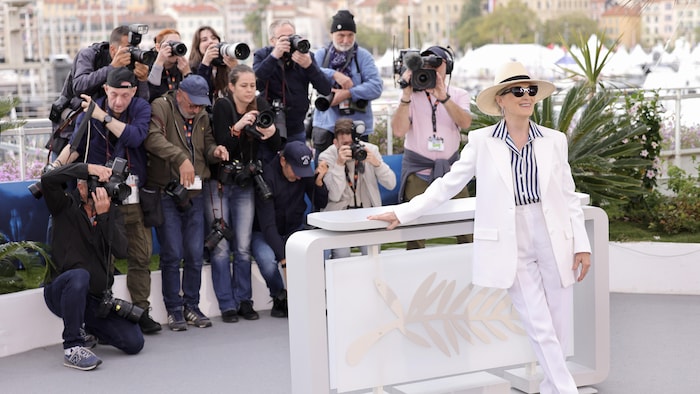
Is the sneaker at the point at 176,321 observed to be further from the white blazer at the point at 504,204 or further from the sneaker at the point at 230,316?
the white blazer at the point at 504,204

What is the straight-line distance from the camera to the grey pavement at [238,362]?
5566 millimetres

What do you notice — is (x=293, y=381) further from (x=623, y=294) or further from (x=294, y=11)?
(x=294, y=11)

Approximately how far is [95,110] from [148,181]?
0.63 metres

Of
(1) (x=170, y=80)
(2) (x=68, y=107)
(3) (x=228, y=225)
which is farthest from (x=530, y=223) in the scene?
(2) (x=68, y=107)

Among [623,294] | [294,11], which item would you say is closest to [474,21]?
[294,11]

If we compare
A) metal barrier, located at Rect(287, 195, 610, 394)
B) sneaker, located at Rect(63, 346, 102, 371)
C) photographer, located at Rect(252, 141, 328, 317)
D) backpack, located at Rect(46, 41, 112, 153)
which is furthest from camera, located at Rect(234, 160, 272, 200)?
metal barrier, located at Rect(287, 195, 610, 394)

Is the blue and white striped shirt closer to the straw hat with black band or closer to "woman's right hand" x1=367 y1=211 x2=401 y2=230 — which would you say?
the straw hat with black band

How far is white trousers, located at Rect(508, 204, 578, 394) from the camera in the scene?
4.53m

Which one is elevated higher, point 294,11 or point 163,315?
point 294,11

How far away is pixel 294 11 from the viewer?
468 ft

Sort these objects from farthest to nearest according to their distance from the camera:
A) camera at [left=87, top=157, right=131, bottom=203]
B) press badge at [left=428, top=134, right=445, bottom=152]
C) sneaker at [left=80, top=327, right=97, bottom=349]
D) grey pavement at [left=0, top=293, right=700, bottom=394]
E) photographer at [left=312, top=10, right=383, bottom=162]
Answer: photographer at [left=312, top=10, right=383, bottom=162], press badge at [left=428, top=134, right=445, bottom=152], sneaker at [left=80, top=327, right=97, bottom=349], camera at [left=87, top=157, right=131, bottom=203], grey pavement at [left=0, top=293, right=700, bottom=394]

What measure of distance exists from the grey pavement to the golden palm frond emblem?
29.7 inches

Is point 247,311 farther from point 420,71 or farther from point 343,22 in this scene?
point 343,22

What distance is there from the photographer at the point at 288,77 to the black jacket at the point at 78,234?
1594 millimetres
